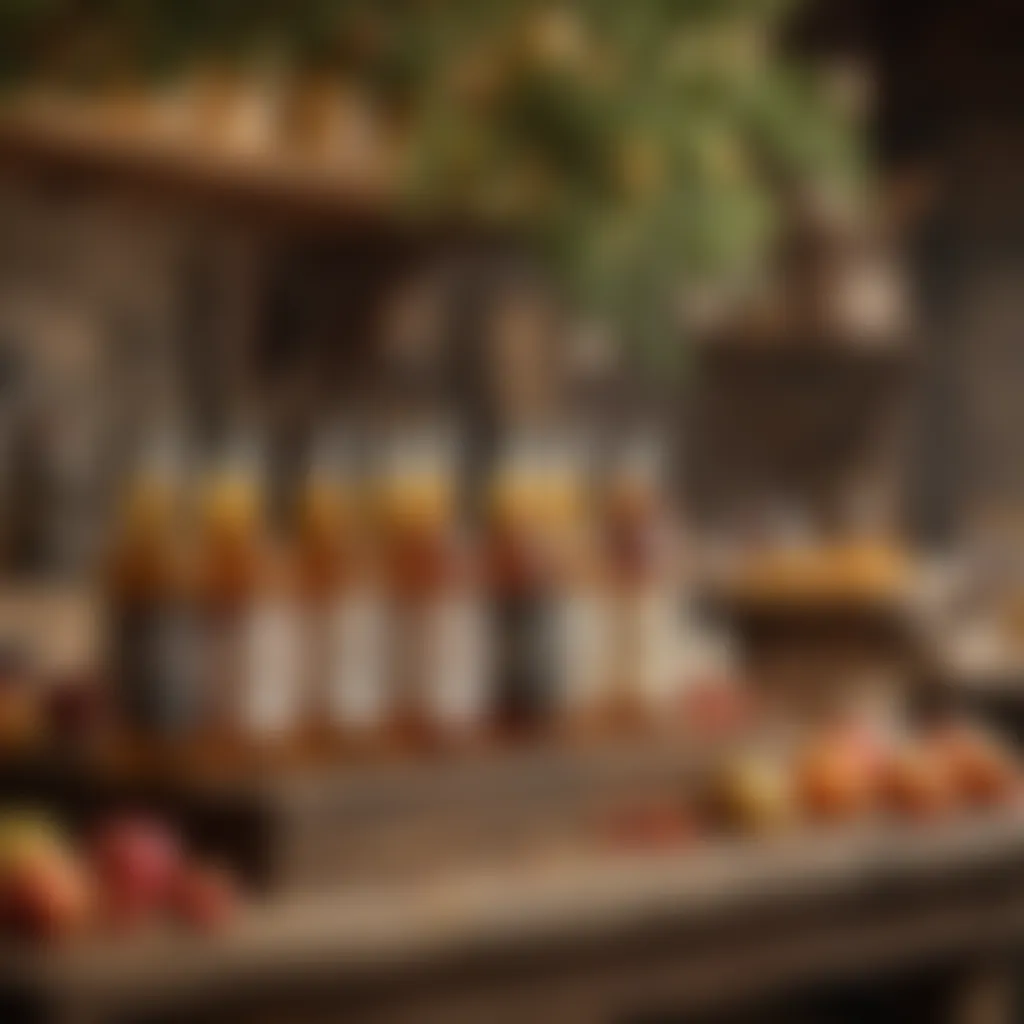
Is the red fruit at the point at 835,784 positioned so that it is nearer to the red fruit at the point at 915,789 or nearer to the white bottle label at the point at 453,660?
the red fruit at the point at 915,789

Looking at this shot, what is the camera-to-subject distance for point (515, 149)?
2596 millimetres

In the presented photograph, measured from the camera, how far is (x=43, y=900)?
5.41 ft

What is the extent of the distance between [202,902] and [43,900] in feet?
0.40

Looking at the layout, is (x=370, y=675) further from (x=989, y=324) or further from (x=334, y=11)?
(x=989, y=324)

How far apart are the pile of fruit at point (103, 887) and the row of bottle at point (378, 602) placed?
22cm

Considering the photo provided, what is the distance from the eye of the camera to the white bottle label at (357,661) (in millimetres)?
2027

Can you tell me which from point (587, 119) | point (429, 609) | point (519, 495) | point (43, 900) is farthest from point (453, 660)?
point (587, 119)

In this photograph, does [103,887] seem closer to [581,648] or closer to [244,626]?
[244,626]

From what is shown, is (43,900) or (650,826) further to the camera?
(650,826)

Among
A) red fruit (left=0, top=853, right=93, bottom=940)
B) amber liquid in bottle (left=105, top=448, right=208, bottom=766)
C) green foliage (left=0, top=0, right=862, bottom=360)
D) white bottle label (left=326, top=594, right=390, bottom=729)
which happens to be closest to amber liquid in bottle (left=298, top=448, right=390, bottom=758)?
white bottle label (left=326, top=594, right=390, bottom=729)

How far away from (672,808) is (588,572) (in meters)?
0.24

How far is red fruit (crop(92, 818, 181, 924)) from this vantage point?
5.60ft

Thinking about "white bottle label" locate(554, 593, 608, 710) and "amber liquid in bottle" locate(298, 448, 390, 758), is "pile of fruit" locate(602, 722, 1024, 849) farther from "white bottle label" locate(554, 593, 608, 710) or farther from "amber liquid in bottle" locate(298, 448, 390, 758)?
"amber liquid in bottle" locate(298, 448, 390, 758)

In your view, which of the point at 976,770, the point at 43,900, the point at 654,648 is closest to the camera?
the point at 43,900
